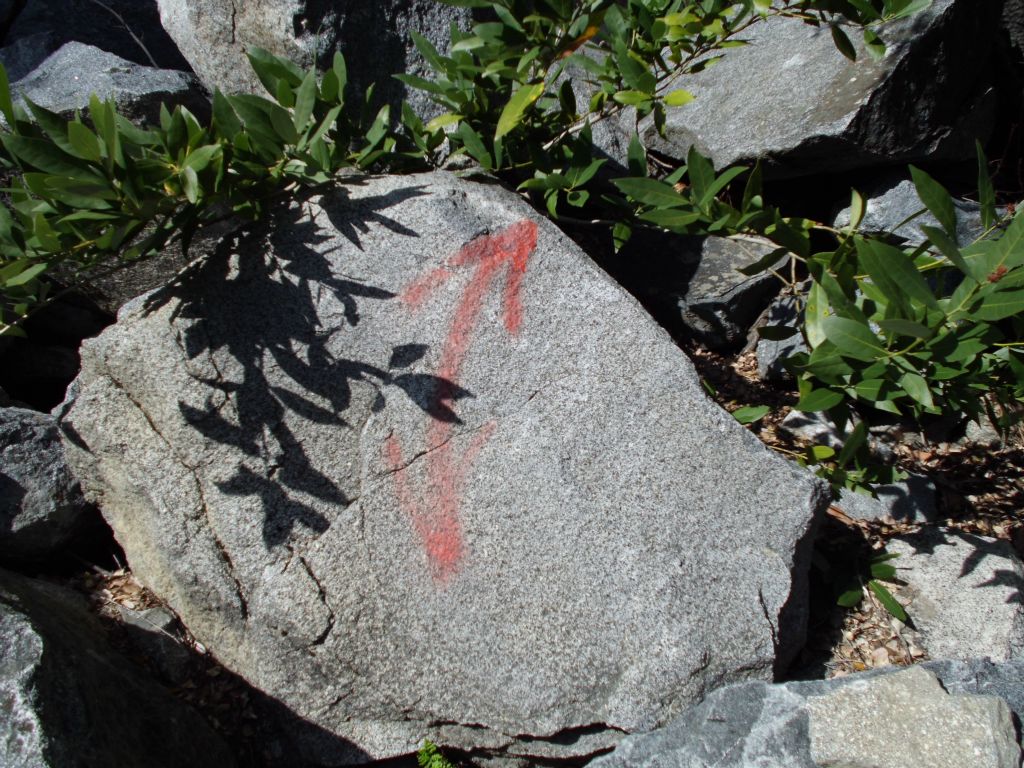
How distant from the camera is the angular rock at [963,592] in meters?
2.10

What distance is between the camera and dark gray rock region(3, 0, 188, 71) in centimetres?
356

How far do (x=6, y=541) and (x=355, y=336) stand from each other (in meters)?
1.04

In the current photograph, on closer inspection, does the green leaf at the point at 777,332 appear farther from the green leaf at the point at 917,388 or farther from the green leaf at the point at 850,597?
the green leaf at the point at 850,597

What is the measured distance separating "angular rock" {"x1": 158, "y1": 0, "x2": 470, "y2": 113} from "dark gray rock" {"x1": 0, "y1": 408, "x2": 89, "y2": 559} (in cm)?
122

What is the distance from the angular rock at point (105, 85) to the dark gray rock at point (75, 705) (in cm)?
152

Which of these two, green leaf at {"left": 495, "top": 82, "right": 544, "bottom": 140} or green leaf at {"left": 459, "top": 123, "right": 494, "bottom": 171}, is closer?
green leaf at {"left": 495, "top": 82, "right": 544, "bottom": 140}

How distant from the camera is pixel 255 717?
78.5 inches

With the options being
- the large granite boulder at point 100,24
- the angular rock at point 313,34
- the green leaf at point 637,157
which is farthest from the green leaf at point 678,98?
the large granite boulder at point 100,24

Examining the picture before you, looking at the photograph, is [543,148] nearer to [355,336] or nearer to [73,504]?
[355,336]

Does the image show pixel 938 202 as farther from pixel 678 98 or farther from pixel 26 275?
pixel 26 275

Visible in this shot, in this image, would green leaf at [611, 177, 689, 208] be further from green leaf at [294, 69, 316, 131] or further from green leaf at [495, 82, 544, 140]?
green leaf at [294, 69, 316, 131]

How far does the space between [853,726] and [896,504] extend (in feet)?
3.28

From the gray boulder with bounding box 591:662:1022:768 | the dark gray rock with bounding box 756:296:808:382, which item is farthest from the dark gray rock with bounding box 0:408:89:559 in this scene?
the dark gray rock with bounding box 756:296:808:382

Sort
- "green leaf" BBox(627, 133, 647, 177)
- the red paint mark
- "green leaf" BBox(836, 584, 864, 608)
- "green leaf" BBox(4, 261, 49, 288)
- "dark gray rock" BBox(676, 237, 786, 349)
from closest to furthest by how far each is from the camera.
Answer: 1. "green leaf" BBox(4, 261, 49, 288)
2. the red paint mark
3. "green leaf" BBox(836, 584, 864, 608)
4. "green leaf" BBox(627, 133, 647, 177)
5. "dark gray rock" BBox(676, 237, 786, 349)
